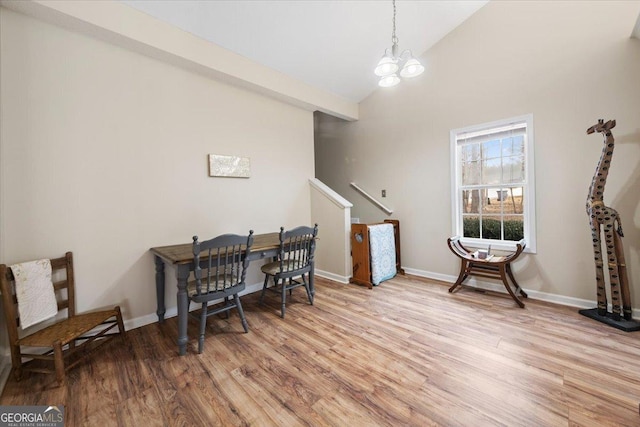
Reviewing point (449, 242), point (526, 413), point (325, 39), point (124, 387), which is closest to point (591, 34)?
point (449, 242)

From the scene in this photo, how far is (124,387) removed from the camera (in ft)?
5.42

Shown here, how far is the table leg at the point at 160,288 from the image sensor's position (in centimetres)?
249

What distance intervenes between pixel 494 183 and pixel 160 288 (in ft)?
13.0

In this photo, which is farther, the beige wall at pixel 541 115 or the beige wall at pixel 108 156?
the beige wall at pixel 541 115

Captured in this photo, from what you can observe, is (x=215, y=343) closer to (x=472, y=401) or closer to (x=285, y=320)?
(x=285, y=320)

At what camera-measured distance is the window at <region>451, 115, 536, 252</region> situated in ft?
9.72

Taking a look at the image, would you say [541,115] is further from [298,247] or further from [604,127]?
[298,247]

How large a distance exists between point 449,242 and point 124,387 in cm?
329

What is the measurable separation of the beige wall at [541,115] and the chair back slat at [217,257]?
2.63m

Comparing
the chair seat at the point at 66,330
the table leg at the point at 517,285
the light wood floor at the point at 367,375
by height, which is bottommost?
the light wood floor at the point at 367,375

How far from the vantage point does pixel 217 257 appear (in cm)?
212

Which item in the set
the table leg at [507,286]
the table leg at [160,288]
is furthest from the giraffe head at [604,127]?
the table leg at [160,288]

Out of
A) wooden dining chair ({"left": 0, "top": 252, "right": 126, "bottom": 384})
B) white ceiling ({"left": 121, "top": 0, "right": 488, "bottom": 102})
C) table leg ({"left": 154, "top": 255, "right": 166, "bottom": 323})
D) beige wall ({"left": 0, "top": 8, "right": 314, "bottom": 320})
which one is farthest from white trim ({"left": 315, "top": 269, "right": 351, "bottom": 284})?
white ceiling ({"left": 121, "top": 0, "right": 488, "bottom": 102})

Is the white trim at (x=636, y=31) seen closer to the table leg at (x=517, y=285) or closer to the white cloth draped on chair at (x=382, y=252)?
the table leg at (x=517, y=285)
